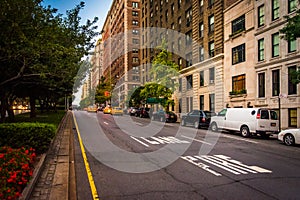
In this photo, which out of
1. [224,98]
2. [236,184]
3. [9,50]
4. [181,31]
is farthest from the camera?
[181,31]

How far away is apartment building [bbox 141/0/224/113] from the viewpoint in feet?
110

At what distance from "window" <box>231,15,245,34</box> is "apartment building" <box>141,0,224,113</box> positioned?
81.7 inches

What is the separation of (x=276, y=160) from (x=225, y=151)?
7.10 feet

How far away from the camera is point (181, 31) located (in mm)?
44125

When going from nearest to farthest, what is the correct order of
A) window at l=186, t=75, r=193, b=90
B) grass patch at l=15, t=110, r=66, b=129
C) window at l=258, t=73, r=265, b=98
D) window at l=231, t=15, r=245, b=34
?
grass patch at l=15, t=110, r=66, b=129 → window at l=258, t=73, r=265, b=98 → window at l=231, t=15, r=245, b=34 → window at l=186, t=75, r=193, b=90

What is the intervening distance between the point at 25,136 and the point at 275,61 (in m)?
21.8

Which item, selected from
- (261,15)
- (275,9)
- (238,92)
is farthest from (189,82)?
(275,9)

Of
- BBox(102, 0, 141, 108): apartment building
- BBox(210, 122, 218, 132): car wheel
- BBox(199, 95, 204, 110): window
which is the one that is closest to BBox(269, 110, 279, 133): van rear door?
BBox(210, 122, 218, 132): car wheel

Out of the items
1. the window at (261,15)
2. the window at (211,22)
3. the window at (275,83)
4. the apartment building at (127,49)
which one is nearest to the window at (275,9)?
the window at (261,15)

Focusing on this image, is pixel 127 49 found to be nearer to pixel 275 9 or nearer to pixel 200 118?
pixel 275 9

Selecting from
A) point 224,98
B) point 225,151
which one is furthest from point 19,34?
point 224,98

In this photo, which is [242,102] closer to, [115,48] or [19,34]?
[19,34]

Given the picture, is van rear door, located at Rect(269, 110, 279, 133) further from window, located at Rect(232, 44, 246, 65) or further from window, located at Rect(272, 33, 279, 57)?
window, located at Rect(232, 44, 246, 65)

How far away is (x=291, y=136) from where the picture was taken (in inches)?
555
